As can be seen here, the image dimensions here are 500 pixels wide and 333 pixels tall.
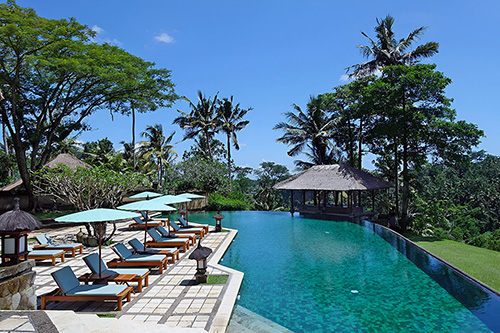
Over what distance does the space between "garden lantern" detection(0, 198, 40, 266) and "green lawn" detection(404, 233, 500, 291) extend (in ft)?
37.5

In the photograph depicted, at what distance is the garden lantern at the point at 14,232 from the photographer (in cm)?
488

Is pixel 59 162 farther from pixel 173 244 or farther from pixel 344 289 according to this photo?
pixel 344 289

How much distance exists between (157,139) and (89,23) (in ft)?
57.1

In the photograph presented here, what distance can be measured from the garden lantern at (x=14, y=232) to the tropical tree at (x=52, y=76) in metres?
11.7

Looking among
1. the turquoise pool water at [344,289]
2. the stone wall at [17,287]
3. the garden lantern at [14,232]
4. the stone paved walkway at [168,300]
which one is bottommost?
the turquoise pool water at [344,289]

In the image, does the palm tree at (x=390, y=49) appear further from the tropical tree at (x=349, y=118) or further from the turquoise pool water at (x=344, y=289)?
the turquoise pool water at (x=344, y=289)

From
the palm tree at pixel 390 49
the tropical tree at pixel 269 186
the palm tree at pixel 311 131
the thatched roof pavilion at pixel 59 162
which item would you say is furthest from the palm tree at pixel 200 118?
the palm tree at pixel 390 49

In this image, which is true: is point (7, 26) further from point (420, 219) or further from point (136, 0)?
point (420, 219)

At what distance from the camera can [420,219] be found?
2038 cm

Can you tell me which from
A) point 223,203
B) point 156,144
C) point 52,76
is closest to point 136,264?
point 52,76

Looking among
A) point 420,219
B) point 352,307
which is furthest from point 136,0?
point 420,219

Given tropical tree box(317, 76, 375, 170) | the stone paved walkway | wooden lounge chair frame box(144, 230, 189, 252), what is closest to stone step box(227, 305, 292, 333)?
the stone paved walkway

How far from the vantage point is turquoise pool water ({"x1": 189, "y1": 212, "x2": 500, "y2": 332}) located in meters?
5.85

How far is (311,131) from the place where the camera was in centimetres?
2761
